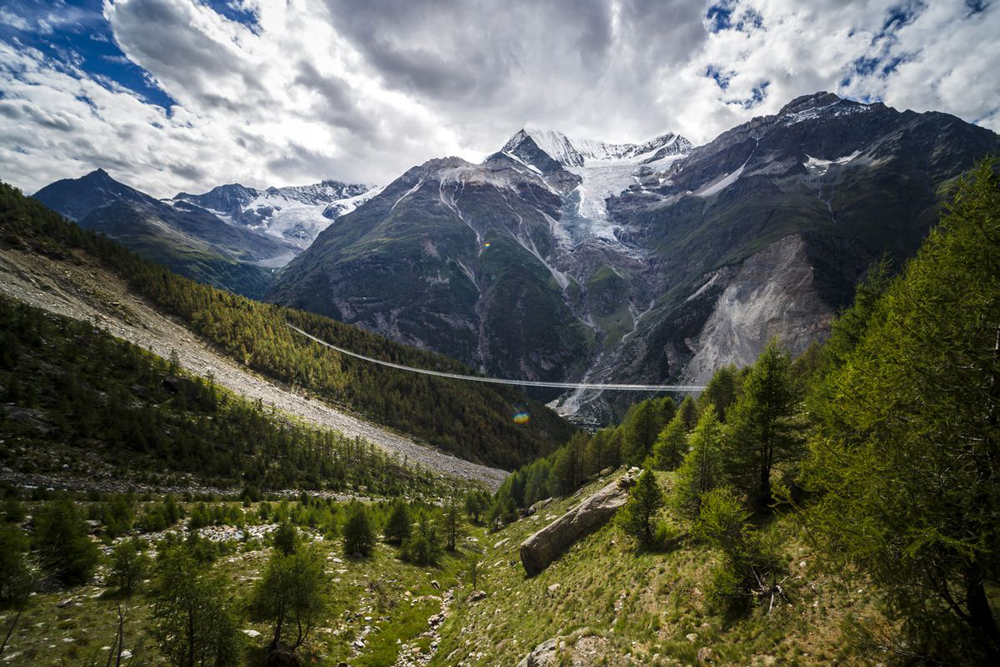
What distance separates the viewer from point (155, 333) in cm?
8400

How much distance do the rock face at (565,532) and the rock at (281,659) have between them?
1633cm

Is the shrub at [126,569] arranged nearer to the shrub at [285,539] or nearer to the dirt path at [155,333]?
the shrub at [285,539]

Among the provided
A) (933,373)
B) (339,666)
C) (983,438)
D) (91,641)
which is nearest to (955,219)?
(933,373)

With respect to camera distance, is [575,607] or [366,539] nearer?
[575,607]

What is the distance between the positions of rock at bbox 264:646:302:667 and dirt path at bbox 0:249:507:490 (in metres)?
74.3

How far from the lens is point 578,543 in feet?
90.0

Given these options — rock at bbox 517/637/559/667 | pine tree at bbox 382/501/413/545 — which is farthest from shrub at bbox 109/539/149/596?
pine tree at bbox 382/501/413/545

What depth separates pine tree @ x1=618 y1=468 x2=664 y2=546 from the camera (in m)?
21.7

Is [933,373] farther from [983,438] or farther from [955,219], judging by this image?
[955,219]

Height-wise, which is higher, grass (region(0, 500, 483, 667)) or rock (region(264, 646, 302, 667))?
rock (region(264, 646, 302, 667))

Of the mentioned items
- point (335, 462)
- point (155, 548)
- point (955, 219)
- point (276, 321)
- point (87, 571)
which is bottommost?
point (335, 462)

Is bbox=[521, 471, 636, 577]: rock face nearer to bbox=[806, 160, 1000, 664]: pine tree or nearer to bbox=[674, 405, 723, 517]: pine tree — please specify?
bbox=[674, 405, 723, 517]: pine tree

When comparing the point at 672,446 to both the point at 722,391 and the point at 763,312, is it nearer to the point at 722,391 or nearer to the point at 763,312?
the point at 722,391

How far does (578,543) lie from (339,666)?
16611mm
